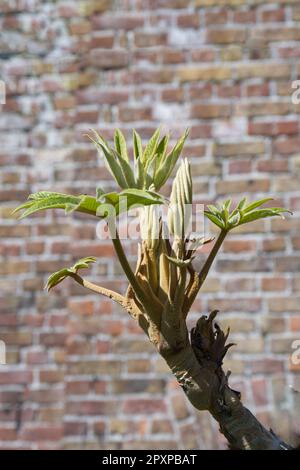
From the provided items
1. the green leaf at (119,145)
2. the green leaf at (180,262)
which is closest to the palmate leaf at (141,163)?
the green leaf at (119,145)

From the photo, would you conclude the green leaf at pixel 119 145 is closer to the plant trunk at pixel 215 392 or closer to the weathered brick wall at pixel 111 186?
the plant trunk at pixel 215 392

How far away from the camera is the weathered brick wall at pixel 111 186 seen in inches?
75.5

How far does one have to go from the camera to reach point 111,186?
6.70 feet

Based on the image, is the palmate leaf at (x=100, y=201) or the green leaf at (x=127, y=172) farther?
the green leaf at (x=127, y=172)

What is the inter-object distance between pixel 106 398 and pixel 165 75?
997 millimetres

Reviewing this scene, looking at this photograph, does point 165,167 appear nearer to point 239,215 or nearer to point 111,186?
point 239,215

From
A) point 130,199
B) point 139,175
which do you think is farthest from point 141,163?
point 130,199

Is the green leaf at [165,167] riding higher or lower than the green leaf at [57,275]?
higher

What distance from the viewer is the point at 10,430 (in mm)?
2008

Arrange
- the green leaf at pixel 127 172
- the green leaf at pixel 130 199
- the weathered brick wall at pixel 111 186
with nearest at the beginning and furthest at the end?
the green leaf at pixel 130 199
the green leaf at pixel 127 172
the weathered brick wall at pixel 111 186

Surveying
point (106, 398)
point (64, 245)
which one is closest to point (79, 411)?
point (106, 398)

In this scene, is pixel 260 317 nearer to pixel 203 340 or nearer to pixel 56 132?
pixel 56 132

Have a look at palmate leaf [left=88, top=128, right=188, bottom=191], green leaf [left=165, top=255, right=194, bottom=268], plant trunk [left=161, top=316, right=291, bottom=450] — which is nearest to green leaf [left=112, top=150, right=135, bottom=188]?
palmate leaf [left=88, top=128, right=188, bottom=191]

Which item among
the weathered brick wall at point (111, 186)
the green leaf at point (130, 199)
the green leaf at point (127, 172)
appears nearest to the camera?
the green leaf at point (130, 199)
